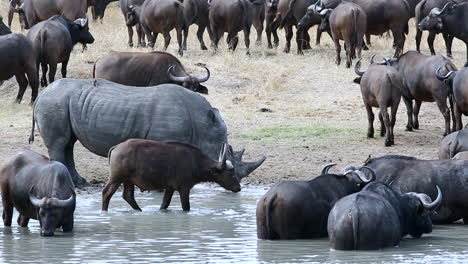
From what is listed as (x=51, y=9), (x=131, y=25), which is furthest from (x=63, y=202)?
(x=131, y=25)

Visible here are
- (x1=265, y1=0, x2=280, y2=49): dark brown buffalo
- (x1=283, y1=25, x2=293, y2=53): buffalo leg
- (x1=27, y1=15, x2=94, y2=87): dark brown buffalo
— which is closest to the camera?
(x1=27, y1=15, x2=94, y2=87): dark brown buffalo

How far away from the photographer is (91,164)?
17.5m

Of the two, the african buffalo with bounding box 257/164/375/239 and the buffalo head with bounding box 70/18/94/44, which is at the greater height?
the buffalo head with bounding box 70/18/94/44

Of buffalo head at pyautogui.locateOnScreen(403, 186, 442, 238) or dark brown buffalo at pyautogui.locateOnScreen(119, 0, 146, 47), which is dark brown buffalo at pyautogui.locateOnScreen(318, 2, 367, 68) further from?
buffalo head at pyautogui.locateOnScreen(403, 186, 442, 238)

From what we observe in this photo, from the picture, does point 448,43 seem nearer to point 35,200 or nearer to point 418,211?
point 418,211

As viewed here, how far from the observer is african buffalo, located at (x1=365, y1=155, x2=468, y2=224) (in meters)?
13.5

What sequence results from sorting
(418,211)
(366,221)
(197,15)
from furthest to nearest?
1. (197,15)
2. (418,211)
3. (366,221)

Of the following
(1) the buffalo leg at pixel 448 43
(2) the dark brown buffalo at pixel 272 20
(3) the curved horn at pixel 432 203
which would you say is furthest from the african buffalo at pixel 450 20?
(3) the curved horn at pixel 432 203

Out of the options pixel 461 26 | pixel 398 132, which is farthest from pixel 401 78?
pixel 461 26

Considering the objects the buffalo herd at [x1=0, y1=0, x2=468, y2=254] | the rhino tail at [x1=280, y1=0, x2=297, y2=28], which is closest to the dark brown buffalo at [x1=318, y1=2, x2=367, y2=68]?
the buffalo herd at [x1=0, y1=0, x2=468, y2=254]

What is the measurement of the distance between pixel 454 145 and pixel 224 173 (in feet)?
9.06

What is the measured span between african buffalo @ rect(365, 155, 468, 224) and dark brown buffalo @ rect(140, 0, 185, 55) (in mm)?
13402

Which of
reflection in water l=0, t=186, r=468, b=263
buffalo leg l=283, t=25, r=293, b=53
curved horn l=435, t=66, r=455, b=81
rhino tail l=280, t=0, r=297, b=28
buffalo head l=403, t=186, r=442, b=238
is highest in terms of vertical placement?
rhino tail l=280, t=0, r=297, b=28

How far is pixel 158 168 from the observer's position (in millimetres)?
14016
